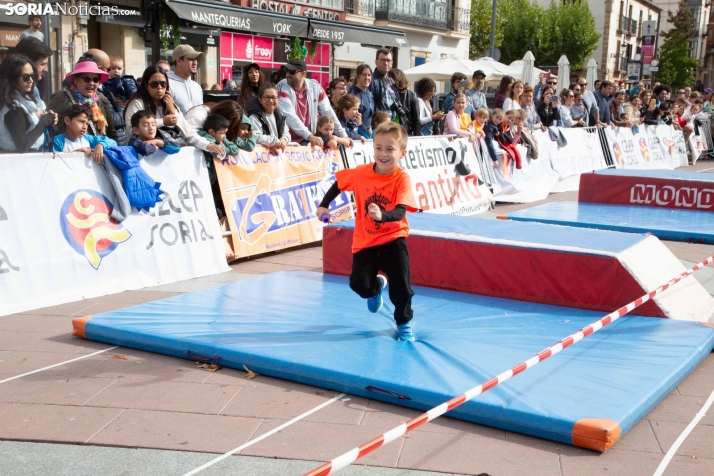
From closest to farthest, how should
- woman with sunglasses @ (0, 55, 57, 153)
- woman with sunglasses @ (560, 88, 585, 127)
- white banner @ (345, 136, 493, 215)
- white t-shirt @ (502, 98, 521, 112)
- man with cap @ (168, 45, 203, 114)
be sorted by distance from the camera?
woman with sunglasses @ (0, 55, 57, 153), man with cap @ (168, 45, 203, 114), white banner @ (345, 136, 493, 215), white t-shirt @ (502, 98, 521, 112), woman with sunglasses @ (560, 88, 585, 127)

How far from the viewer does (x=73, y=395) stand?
4.62 meters

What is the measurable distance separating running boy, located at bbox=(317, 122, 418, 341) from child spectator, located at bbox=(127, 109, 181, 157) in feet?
9.01

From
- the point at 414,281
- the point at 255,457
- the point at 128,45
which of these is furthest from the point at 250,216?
the point at 128,45

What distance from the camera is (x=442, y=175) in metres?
12.1

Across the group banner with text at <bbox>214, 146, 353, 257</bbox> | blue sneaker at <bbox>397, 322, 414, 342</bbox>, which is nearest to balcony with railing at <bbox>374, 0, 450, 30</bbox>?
banner with text at <bbox>214, 146, 353, 257</bbox>

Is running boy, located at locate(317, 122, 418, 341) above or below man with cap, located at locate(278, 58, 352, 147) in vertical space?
below

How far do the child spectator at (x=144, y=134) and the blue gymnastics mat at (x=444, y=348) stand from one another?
63.0 inches

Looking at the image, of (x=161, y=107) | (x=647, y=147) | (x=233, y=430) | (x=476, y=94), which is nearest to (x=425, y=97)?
(x=476, y=94)

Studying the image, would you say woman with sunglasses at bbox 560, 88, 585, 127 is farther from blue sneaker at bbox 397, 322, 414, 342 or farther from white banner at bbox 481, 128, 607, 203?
blue sneaker at bbox 397, 322, 414, 342

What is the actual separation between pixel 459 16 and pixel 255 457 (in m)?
44.3

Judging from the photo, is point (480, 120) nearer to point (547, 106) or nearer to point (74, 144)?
point (547, 106)

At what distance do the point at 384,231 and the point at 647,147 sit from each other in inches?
660

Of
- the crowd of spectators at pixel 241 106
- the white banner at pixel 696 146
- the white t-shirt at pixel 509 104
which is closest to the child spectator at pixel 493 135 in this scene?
the crowd of spectators at pixel 241 106

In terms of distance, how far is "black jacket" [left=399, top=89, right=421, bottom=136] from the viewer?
11.9 meters
